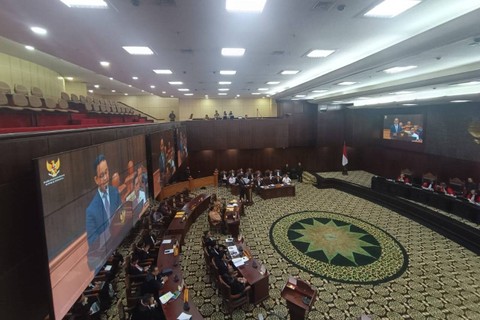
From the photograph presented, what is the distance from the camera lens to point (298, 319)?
490cm

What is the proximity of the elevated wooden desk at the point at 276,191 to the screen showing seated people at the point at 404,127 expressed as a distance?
7.49 meters

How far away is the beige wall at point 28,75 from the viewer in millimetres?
8844

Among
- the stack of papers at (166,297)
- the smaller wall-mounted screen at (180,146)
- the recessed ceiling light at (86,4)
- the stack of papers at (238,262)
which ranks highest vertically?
the recessed ceiling light at (86,4)

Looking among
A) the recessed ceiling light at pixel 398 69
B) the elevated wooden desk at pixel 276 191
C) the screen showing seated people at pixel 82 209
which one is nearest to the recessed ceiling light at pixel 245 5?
the screen showing seated people at pixel 82 209

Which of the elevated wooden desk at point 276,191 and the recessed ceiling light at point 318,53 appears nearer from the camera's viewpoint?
the recessed ceiling light at point 318,53

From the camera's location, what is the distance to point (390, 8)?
3500 millimetres

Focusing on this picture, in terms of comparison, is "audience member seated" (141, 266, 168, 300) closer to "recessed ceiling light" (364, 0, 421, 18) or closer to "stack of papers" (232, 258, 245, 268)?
"stack of papers" (232, 258, 245, 268)

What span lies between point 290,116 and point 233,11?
14109 millimetres

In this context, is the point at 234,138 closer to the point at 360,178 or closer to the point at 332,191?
the point at 332,191

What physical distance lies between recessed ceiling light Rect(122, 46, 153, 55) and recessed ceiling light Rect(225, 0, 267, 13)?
106 inches

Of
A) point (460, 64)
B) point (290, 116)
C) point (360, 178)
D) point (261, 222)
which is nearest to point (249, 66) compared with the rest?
point (460, 64)

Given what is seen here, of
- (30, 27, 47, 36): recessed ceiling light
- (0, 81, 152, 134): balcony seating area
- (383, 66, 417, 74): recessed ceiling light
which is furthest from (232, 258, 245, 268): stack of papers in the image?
(383, 66, 417, 74): recessed ceiling light

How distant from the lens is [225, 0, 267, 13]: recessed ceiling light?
10.8 feet

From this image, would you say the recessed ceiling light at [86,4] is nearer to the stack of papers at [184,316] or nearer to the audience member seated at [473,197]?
the stack of papers at [184,316]
